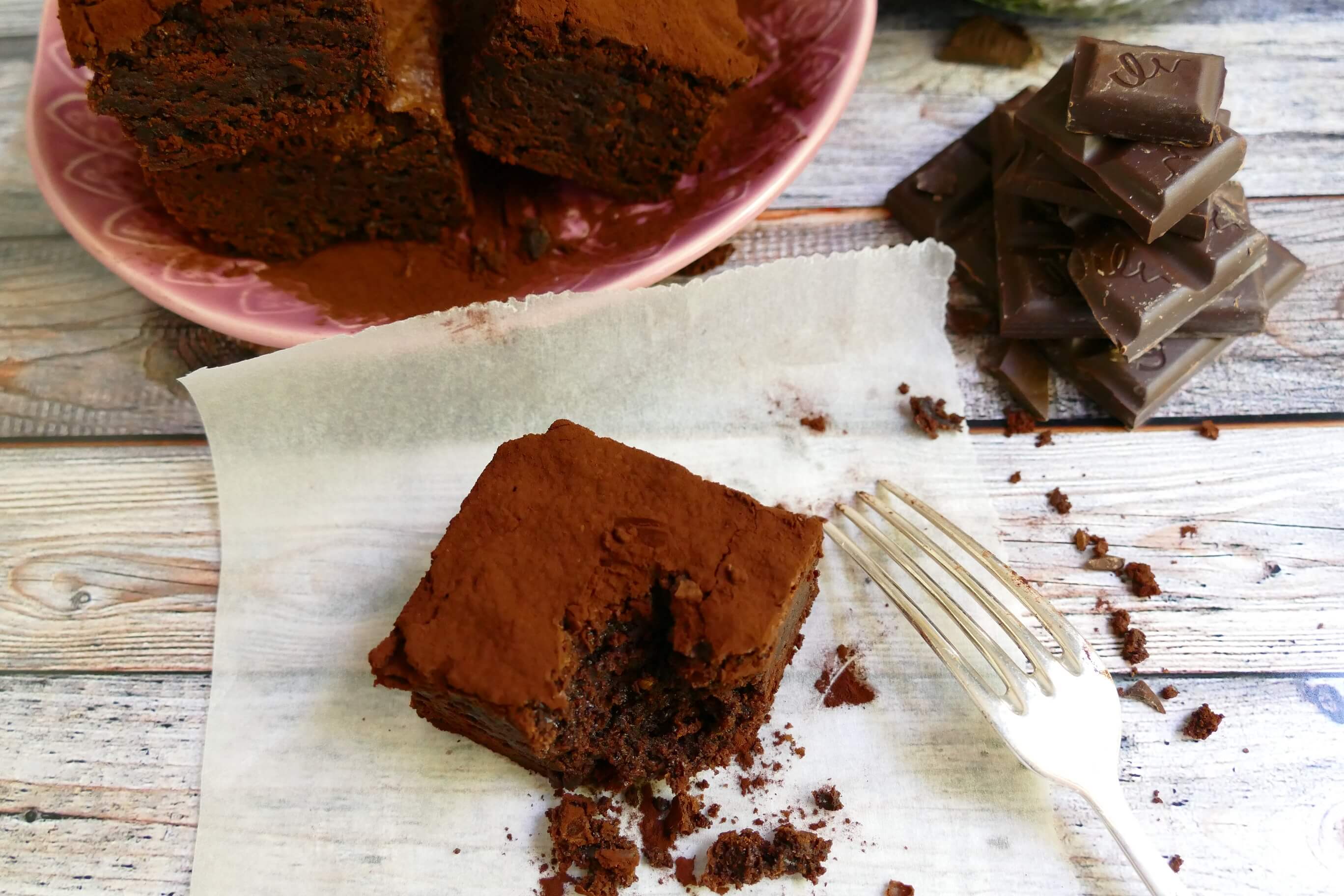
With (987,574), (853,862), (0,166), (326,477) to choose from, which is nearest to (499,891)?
(853,862)

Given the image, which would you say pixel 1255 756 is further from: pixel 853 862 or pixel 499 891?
pixel 499 891

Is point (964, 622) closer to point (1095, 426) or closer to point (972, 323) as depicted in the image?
point (1095, 426)

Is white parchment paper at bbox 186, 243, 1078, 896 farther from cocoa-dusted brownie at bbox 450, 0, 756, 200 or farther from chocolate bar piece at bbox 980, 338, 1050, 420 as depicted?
cocoa-dusted brownie at bbox 450, 0, 756, 200

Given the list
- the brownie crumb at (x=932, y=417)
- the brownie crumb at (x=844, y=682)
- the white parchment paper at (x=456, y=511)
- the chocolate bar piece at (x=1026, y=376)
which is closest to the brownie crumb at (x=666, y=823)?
the white parchment paper at (x=456, y=511)

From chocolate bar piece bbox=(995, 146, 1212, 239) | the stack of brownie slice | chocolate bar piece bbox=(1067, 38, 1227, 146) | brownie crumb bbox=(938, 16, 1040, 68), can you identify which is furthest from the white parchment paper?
brownie crumb bbox=(938, 16, 1040, 68)

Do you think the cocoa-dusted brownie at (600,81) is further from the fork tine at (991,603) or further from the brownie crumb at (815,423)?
the fork tine at (991,603)

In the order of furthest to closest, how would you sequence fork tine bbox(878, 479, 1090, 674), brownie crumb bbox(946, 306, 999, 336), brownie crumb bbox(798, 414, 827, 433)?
brownie crumb bbox(946, 306, 999, 336), brownie crumb bbox(798, 414, 827, 433), fork tine bbox(878, 479, 1090, 674)

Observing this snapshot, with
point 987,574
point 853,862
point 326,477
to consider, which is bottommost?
point 853,862
